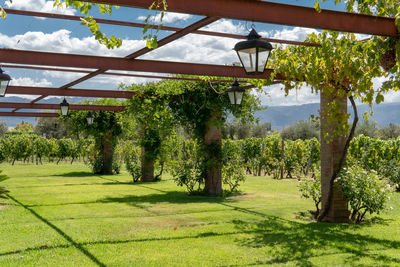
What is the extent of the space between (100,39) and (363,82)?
145 inches

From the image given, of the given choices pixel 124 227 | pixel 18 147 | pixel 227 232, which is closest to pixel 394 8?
pixel 227 232

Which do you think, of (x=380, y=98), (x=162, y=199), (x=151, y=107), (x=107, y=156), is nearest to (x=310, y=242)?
(x=380, y=98)

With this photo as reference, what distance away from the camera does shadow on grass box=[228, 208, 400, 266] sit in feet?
16.7

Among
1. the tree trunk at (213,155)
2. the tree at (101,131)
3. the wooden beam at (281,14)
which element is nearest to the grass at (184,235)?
the tree trunk at (213,155)

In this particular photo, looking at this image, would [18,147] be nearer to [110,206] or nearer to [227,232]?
[110,206]

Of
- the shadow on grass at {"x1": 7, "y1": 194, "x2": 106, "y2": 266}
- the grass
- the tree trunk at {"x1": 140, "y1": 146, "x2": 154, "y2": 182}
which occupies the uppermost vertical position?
the tree trunk at {"x1": 140, "y1": 146, "x2": 154, "y2": 182}

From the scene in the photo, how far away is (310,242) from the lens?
5895 mm

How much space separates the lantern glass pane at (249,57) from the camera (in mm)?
5090

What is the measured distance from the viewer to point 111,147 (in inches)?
803

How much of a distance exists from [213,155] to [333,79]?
5.34 meters

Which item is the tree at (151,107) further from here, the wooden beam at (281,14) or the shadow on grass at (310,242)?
the wooden beam at (281,14)

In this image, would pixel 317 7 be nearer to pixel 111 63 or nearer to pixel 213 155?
pixel 111 63

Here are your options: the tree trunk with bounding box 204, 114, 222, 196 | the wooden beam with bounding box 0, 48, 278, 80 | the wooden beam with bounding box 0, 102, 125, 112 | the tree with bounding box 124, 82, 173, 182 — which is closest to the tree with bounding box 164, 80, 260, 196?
the tree trunk with bounding box 204, 114, 222, 196

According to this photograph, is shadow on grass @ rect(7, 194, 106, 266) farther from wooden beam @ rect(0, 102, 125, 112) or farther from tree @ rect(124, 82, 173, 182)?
wooden beam @ rect(0, 102, 125, 112)
